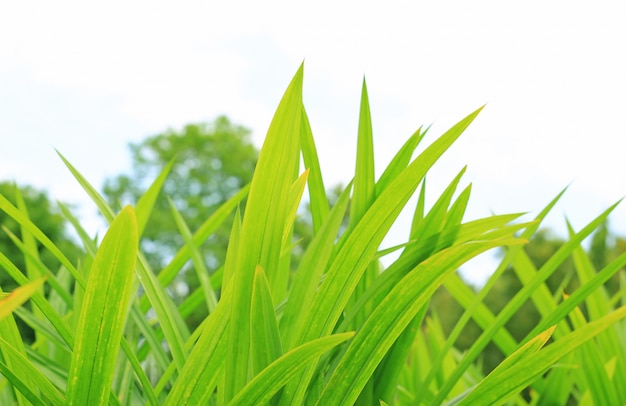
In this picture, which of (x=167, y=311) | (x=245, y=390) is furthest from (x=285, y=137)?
(x=167, y=311)

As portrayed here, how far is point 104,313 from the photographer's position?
462mm

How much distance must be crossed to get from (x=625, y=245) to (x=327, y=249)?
1477 centimetres

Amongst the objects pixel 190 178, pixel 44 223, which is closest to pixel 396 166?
pixel 44 223

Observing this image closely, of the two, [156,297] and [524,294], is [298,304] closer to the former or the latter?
[156,297]

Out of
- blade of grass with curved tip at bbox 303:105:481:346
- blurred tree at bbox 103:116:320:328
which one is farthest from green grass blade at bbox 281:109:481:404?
blurred tree at bbox 103:116:320:328

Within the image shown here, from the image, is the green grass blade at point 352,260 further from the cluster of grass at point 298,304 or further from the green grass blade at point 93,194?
the green grass blade at point 93,194

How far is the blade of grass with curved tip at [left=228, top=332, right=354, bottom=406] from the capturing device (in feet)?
1.55

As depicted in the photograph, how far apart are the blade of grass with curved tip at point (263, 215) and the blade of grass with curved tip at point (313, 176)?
22 cm

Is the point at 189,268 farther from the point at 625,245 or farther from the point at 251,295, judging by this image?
the point at 251,295

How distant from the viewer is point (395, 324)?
1.87ft

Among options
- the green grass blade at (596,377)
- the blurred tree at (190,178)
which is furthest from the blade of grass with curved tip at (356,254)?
the blurred tree at (190,178)

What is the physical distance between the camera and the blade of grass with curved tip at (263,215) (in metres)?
0.51

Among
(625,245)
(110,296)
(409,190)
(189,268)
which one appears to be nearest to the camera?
(110,296)

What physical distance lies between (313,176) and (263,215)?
25 centimetres
